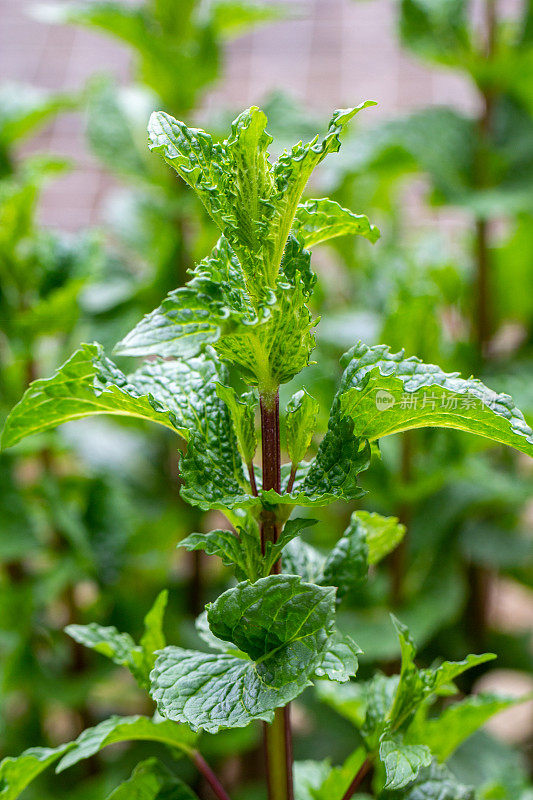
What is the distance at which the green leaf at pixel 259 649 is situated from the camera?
0.31 meters

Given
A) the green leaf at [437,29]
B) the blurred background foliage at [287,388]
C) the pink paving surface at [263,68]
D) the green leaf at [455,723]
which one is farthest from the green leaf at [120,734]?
the pink paving surface at [263,68]

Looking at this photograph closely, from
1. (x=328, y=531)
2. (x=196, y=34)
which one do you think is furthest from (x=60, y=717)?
(x=196, y=34)

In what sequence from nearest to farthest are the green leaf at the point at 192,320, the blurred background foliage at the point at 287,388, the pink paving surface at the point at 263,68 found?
the green leaf at the point at 192,320 → the blurred background foliage at the point at 287,388 → the pink paving surface at the point at 263,68

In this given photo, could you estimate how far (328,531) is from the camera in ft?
2.85

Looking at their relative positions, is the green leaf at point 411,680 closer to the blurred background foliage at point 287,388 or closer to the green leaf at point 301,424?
the green leaf at point 301,424

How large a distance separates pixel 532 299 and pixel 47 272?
1.46ft

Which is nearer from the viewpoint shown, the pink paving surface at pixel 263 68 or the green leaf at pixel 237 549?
the green leaf at pixel 237 549

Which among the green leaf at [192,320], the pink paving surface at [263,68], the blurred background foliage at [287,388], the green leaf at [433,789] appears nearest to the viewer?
the green leaf at [192,320]

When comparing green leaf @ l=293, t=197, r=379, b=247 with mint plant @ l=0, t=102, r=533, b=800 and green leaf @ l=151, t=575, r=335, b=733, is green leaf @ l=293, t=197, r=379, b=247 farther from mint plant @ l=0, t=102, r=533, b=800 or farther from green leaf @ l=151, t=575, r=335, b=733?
green leaf @ l=151, t=575, r=335, b=733

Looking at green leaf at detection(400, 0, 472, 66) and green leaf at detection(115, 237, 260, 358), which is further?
green leaf at detection(400, 0, 472, 66)

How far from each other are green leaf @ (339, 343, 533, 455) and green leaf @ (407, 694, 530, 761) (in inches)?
6.0

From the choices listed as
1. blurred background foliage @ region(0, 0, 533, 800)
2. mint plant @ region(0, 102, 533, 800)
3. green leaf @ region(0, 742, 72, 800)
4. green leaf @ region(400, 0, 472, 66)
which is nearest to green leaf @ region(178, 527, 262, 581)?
mint plant @ region(0, 102, 533, 800)

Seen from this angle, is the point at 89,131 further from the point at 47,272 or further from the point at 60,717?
the point at 60,717

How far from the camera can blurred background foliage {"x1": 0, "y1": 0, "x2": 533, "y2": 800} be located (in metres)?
0.73
